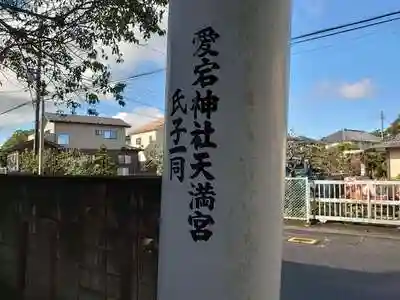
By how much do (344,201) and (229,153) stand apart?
11.2 metres

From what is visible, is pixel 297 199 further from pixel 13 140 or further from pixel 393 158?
pixel 13 140

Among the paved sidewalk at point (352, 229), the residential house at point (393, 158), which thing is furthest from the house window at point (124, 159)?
the paved sidewalk at point (352, 229)

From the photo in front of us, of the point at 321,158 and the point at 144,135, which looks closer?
the point at 321,158

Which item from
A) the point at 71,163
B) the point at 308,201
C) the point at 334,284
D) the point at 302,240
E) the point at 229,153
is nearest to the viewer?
the point at 229,153

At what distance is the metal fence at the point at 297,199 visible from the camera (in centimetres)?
1317

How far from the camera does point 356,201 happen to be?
12305mm

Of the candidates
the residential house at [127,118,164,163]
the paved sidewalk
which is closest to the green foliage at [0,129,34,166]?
the residential house at [127,118,164,163]

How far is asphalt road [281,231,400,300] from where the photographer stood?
6021 millimetres

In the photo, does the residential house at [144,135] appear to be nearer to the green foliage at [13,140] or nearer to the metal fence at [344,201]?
the green foliage at [13,140]

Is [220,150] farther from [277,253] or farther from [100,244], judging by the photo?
[100,244]

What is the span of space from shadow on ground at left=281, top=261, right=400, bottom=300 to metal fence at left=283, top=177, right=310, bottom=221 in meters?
5.60

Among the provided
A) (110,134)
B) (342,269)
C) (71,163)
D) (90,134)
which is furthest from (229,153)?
(110,134)

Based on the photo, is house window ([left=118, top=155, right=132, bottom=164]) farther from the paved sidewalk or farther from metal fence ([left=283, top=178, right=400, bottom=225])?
the paved sidewalk

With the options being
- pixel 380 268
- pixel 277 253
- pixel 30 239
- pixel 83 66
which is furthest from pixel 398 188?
pixel 277 253
